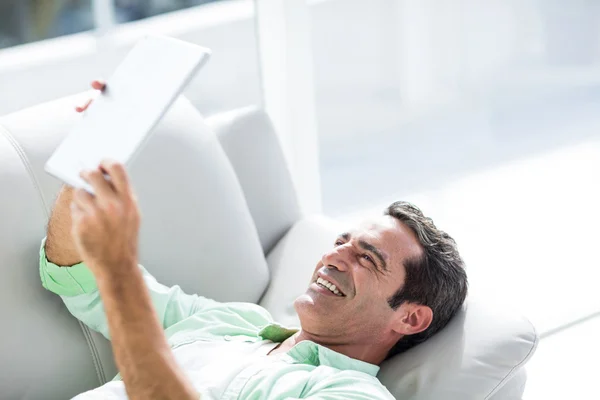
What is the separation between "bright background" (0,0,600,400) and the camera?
2.94 metres

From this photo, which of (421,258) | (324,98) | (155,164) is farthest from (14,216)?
(324,98)

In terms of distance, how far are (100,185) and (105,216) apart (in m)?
0.04

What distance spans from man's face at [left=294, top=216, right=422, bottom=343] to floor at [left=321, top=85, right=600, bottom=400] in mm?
1380

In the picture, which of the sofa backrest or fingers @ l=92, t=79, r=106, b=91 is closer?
fingers @ l=92, t=79, r=106, b=91

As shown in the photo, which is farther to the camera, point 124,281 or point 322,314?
point 322,314

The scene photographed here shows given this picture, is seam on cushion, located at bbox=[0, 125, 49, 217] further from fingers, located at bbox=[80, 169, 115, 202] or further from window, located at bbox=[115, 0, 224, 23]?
window, located at bbox=[115, 0, 224, 23]

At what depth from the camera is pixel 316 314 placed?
1938 mm

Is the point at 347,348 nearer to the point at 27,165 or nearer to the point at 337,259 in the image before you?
the point at 337,259

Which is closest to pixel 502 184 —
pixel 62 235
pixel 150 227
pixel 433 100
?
pixel 433 100

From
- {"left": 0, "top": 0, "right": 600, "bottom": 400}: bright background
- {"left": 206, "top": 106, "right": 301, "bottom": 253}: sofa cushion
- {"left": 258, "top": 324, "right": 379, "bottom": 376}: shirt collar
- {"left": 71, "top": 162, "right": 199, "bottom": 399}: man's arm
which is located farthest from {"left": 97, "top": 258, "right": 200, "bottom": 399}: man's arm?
{"left": 0, "top": 0, "right": 600, "bottom": 400}: bright background

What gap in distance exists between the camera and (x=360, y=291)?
1.96 meters

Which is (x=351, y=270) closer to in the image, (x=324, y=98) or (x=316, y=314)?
(x=316, y=314)

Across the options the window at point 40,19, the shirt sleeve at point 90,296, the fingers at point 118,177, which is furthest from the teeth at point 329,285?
the window at point 40,19

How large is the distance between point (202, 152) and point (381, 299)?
Answer: 0.57 metres
